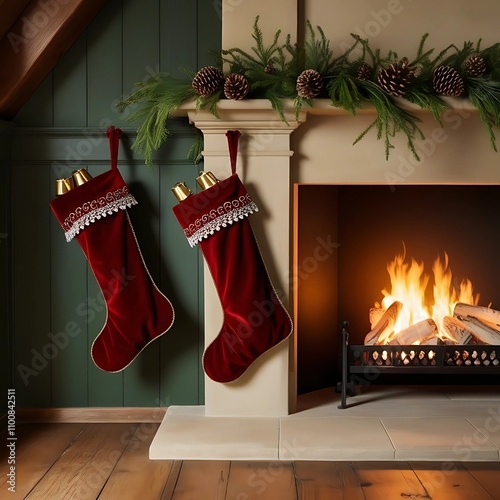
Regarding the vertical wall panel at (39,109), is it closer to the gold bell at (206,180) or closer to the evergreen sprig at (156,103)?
the evergreen sprig at (156,103)

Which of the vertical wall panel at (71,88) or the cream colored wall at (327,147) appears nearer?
the cream colored wall at (327,147)

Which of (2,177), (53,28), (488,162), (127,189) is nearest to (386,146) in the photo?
(488,162)

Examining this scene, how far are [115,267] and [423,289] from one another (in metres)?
1.26

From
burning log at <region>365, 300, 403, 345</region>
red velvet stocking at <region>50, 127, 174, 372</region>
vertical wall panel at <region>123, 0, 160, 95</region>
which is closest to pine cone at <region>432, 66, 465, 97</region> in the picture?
burning log at <region>365, 300, 403, 345</region>

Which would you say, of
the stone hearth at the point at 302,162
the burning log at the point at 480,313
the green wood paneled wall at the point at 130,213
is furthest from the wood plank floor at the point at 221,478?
the burning log at the point at 480,313

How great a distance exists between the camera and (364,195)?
305 centimetres

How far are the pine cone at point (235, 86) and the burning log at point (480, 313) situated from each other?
4.03ft

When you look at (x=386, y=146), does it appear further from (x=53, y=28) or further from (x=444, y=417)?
(x=53, y=28)

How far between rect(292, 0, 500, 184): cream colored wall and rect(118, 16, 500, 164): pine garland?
0.04m

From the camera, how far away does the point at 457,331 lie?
2867 millimetres

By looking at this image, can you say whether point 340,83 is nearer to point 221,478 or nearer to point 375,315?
point 375,315

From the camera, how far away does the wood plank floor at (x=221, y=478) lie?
211 cm

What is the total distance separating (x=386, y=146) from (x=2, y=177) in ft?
4.60

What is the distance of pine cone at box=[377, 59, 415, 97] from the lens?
8.08ft
